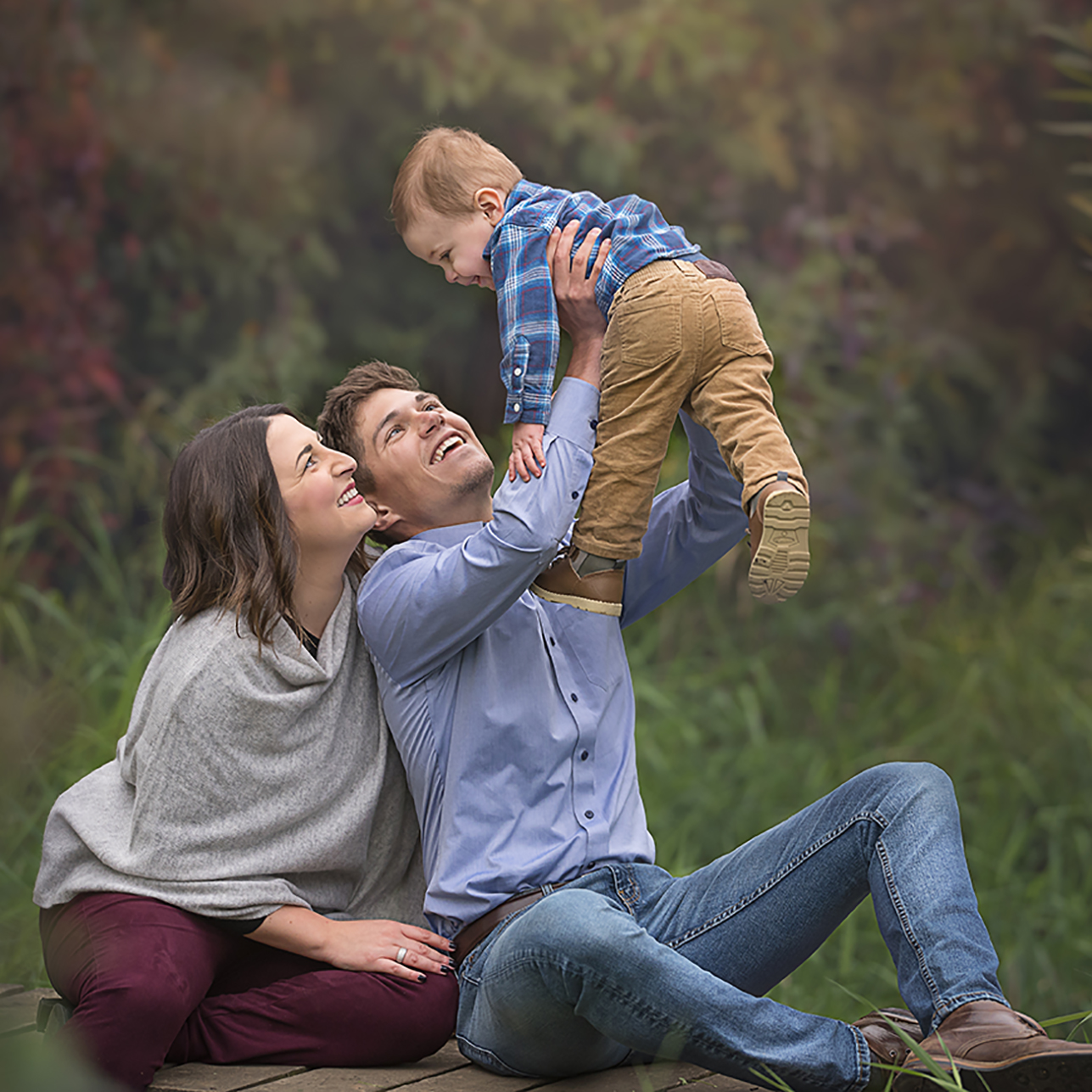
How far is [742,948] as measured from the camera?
1.96m

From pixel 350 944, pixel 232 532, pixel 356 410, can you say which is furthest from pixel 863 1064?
pixel 356 410

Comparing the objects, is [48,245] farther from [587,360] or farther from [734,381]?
[734,381]

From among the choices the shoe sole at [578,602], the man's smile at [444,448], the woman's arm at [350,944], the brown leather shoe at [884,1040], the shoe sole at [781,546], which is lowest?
the woman's arm at [350,944]

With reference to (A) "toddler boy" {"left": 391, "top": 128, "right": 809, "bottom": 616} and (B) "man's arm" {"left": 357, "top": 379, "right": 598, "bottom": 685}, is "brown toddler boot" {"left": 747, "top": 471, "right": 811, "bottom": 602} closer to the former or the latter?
(A) "toddler boy" {"left": 391, "top": 128, "right": 809, "bottom": 616}

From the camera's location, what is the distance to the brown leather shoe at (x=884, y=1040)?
5.98ft

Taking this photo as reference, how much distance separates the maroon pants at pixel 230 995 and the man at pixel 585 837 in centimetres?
10

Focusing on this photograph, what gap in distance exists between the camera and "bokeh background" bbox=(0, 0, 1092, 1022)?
4316mm

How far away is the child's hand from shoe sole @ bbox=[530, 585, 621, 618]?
20 centimetres

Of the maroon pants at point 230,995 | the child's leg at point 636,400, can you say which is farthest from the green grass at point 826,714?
the child's leg at point 636,400

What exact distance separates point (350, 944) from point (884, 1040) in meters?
0.78

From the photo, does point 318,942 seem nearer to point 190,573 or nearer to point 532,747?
point 532,747

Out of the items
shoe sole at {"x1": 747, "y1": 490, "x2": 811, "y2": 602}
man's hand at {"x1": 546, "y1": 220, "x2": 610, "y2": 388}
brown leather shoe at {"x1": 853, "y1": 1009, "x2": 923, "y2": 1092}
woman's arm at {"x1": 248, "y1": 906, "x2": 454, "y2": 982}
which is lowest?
woman's arm at {"x1": 248, "y1": 906, "x2": 454, "y2": 982}

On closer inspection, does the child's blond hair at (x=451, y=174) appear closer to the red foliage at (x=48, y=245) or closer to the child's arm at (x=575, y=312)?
the child's arm at (x=575, y=312)

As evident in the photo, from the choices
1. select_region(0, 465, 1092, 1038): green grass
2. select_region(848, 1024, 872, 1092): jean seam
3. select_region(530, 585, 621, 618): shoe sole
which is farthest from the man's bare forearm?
select_region(0, 465, 1092, 1038): green grass
